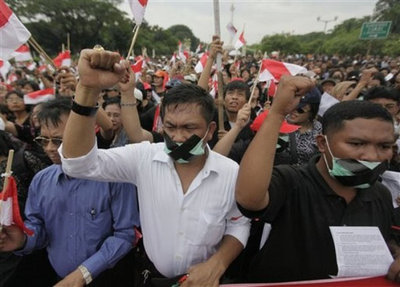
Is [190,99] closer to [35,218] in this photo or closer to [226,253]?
[226,253]

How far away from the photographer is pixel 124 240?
70.8 inches

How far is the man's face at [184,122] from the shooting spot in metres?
1.60

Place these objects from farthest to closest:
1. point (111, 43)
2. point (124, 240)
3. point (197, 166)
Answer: point (111, 43)
point (124, 240)
point (197, 166)

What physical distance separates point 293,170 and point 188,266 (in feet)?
2.33

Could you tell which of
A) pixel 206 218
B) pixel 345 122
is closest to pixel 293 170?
pixel 345 122

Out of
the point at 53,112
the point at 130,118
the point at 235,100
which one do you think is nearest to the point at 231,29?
the point at 235,100

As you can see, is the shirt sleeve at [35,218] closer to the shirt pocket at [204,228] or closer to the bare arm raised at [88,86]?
the bare arm raised at [88,86]

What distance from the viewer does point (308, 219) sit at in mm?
1438

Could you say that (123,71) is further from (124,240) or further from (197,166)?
→ (124,240)

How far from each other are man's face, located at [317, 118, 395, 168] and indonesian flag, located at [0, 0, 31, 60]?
203 centimetres

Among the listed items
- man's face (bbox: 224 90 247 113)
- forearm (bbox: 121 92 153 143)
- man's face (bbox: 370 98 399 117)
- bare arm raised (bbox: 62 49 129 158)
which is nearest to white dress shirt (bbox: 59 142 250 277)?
bare arm raised (bbox: 62 49 129 158)

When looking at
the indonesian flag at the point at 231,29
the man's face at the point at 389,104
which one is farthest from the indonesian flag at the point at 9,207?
the indonesian flag at the point at 231,29

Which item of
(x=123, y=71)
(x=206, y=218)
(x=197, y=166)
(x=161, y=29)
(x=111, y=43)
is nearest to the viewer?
(x=123, y=71)

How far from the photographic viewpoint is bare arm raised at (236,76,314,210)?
4.01ft
